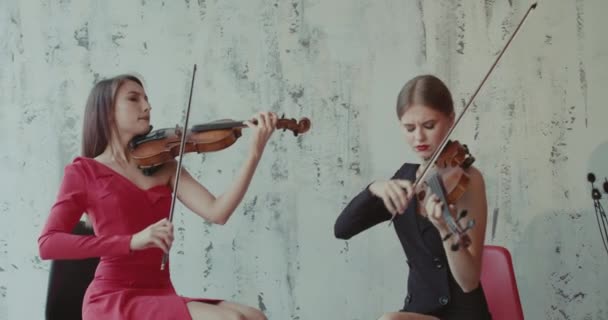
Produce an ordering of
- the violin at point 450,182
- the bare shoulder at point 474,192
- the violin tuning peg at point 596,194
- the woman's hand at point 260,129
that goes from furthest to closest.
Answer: the violin tuning peg at point 596,194 → the woman's hand at point 260,129 → the bare shoulder at point 474,192 → the violin at point 450,182

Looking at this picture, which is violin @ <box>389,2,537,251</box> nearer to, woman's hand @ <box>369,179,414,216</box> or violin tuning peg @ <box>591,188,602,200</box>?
woman's hand @ <box>369,179,414,216</box>

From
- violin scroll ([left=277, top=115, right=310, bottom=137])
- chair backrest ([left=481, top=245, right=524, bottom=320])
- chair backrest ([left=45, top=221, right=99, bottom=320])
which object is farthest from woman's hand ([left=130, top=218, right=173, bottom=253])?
chair backrest ([left=481, top=245, right=524, bottom=320])

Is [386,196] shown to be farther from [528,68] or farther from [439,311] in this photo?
[528,68]

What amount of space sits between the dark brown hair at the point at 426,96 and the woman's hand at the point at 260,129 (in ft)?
1.18

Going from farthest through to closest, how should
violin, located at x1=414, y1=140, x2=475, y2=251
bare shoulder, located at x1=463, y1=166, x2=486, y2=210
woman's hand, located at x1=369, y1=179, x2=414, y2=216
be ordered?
bare shoulder, located at x1=463, y1=166, x2=486, y2=210, woman's hand, located at x1=369, y1=179, x2=414, y2=216, violin, located at x1=414, y1=140, x2=475, y2=251

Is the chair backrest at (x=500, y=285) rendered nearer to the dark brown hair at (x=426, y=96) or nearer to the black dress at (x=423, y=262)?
the black dress at (x=423, y=262)

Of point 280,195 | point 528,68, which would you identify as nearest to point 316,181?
point 280,195

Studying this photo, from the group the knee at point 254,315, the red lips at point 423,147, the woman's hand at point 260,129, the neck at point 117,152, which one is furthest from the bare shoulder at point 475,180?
the neck at point 117,152

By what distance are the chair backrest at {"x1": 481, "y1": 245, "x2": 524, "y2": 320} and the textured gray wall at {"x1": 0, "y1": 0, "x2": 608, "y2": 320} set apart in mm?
510

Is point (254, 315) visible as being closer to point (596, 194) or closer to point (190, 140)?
point (190, 140)

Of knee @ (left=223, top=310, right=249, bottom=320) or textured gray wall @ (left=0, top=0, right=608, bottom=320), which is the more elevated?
textured gray wall @ (left=0, top=0, right=608, bottom=320)

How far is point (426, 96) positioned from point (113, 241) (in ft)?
2.91

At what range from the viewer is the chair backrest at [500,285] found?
2146mm

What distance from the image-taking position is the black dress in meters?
1.86
